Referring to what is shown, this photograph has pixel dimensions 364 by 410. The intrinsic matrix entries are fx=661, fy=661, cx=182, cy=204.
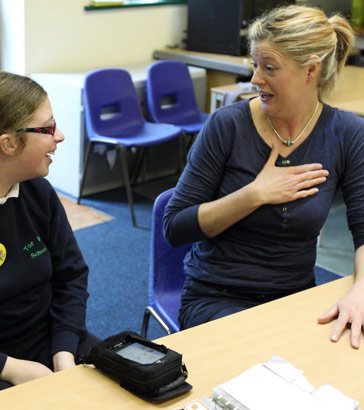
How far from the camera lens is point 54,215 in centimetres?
164

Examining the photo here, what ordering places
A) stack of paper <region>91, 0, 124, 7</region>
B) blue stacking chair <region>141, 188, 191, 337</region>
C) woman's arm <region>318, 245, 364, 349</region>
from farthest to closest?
stack of paper <region>91, 0, 124, 7</region>, blue stacking chair <region>141, 188, 191, 337</region>, woman's arm <region>318, 245, 364, 349</region>

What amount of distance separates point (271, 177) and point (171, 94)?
276cm

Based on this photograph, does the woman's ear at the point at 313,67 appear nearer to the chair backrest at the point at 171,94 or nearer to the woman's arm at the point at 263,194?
the woman's arm at the point at 263,194

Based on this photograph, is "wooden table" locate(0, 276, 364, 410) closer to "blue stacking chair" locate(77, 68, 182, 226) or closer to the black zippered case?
the black zippered case

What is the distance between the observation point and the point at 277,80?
5.61 feet

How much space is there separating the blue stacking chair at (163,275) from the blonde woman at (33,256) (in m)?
0.26

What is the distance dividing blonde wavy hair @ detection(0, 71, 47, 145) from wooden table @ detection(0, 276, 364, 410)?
1.84 ft

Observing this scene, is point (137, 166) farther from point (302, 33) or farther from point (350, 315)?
point (350, 315)

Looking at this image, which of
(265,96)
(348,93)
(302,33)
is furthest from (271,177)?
(348,93)

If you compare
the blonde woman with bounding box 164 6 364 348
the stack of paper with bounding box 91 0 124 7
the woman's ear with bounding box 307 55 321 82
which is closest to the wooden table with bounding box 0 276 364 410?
the blonde woman with bounding box 164 6 364 348

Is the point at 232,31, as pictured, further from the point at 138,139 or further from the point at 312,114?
the point at 312,114

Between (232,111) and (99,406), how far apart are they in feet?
3.06

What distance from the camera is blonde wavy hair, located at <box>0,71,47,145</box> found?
1.45m

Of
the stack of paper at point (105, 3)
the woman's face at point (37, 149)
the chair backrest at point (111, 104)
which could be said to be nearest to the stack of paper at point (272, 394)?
the woman's face at point (37, 149)
